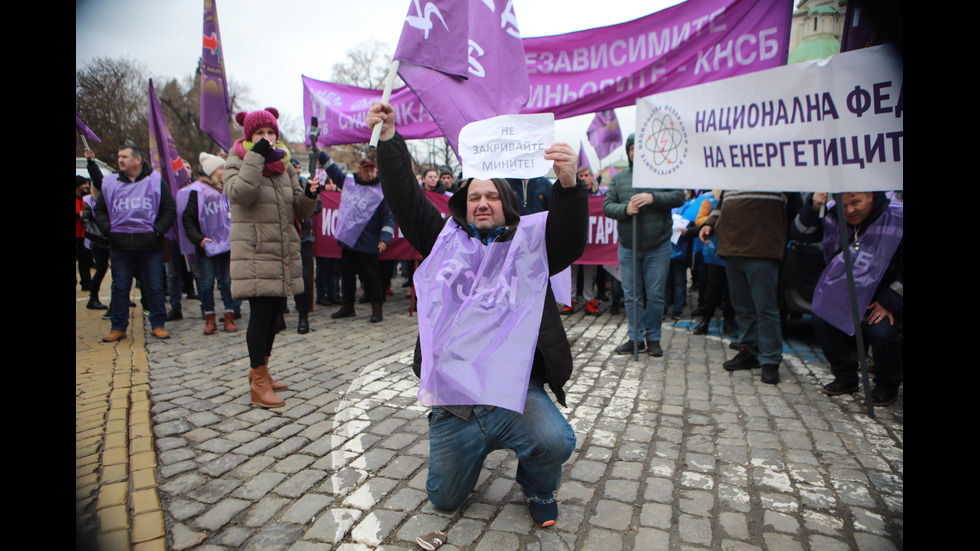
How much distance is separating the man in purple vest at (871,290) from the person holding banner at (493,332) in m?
2.62

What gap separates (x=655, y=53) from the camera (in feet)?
14.1

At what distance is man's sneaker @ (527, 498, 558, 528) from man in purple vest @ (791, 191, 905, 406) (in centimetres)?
281

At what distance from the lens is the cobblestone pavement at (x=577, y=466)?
2.34m

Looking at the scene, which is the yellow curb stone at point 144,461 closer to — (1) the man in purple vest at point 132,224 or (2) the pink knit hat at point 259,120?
(2) the pink knit hat at point 259,120

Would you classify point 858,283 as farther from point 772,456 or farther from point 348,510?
point 348,510

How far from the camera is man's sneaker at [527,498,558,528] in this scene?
2377 mm

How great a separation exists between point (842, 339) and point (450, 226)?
338cm

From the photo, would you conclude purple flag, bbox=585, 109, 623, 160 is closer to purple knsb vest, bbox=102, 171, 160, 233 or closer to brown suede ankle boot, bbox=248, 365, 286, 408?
purple knsb vest, bbox=102, 171, 160, 233

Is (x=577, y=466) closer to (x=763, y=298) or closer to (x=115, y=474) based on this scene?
(x=115, y=474)

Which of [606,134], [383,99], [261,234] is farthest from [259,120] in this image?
[606,134]

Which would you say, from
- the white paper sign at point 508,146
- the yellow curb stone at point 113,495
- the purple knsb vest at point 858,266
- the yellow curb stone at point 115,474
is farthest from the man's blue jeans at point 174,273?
the purple knsb vest at point 858,266

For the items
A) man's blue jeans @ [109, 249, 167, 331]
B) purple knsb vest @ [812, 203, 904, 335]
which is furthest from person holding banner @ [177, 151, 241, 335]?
purple knsb vest @ [812, 203, 904, 335]

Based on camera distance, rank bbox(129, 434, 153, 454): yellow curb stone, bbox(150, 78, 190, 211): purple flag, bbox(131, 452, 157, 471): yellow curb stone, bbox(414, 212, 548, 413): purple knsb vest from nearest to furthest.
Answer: bbox(414, 212, 548, 413): purple knsb vest → bbox(131, 452, 157, 471): yellow curb stone → bbox(129, 434, 153, 454): yellow curb stone → bbox(150, 78, 190, 211): purple flag
